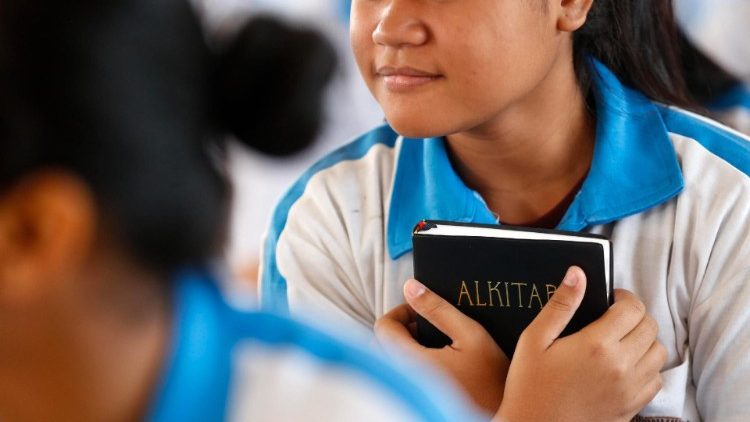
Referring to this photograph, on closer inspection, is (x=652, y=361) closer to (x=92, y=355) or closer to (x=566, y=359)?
(x=566, y=359)

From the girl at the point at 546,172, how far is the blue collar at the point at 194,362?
0.37 meters

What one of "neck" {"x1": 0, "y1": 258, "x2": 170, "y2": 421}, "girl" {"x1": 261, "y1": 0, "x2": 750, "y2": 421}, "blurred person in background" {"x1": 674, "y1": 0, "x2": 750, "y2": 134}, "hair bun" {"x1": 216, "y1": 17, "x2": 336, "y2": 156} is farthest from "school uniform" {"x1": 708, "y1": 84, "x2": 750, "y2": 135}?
"neck" {"x1": 0, "y1": 258, "x2": 170, "y2": 421}

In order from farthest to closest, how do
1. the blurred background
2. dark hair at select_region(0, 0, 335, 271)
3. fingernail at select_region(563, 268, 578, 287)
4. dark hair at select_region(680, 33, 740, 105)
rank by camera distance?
dark hair at select_region(680, 33, 740, 105) → fingernail at select_region(563, 268, 578, 287) → the blurred background → dark hair at select_region(0, 0, 335, 271)

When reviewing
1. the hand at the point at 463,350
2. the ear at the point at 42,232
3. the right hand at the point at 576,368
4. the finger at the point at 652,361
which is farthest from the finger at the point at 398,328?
the ear at the point at 42,232

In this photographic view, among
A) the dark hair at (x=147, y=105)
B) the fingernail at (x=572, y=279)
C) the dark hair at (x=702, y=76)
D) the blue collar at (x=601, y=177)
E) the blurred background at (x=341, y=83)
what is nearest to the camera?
the dark hair at (x=147, y=105)

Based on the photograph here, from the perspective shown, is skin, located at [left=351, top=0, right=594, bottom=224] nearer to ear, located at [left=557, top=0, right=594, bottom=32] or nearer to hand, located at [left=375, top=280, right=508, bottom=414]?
ear, located at [left=557, top=0, right=594, bottom=32]

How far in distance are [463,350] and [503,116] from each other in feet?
0.85

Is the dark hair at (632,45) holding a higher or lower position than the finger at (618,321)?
higher

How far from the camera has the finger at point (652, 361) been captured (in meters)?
0.98

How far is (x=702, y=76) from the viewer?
1323 mm

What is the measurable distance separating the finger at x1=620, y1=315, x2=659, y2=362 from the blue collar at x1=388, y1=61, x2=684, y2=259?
13 centimetres

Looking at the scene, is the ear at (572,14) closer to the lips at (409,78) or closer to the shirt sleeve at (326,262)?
the lips at (409,78)

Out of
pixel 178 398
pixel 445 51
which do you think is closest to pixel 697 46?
pixel 445 51

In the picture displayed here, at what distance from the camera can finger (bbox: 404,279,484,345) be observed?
3.24ft
